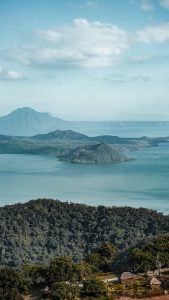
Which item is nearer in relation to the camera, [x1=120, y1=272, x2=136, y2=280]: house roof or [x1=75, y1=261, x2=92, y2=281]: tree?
[x1=120, y1=272, x2=136, y2=280]: house roof

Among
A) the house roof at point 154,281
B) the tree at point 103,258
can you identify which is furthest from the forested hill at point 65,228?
the house roof at point 154,281

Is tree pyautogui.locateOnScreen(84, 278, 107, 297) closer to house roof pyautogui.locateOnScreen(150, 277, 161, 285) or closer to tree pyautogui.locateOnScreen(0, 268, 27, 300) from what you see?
house roof pyautogui.locateOnScreen(150, 277, 161, 285)

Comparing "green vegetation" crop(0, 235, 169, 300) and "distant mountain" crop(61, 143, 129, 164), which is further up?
"distant mountain" crop(61, 143, 129, 164)

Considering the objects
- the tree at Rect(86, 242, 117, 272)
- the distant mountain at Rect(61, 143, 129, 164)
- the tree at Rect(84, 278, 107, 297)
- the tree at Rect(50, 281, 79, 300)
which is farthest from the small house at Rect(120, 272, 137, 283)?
the distant mountain at Rect(61, 143, 129, 164)

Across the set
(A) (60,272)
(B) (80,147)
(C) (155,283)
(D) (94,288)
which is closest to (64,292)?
(D) (94,288)

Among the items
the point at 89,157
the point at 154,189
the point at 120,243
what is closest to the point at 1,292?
the point at 120,243

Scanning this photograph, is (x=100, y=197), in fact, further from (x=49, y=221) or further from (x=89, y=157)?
(x=89, y=157)

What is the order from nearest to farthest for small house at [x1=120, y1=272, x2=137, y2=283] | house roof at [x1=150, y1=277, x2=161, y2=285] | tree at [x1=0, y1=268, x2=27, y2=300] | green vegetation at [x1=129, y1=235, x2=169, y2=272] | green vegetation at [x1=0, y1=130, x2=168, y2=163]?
1. tree at [x1=0, y1=268, x2=27, y2=300]
2. house roof at [x1=150, y1=277, x2=161, y2=285]
3. small house at [x1=120, y1=272, x2=137, y2=283]
4. green vegetation at [x1=129, y1=235, x2=169, y2=272]
5. green vegetation at [x1=0, y1=130, x2=168, y2=163]
